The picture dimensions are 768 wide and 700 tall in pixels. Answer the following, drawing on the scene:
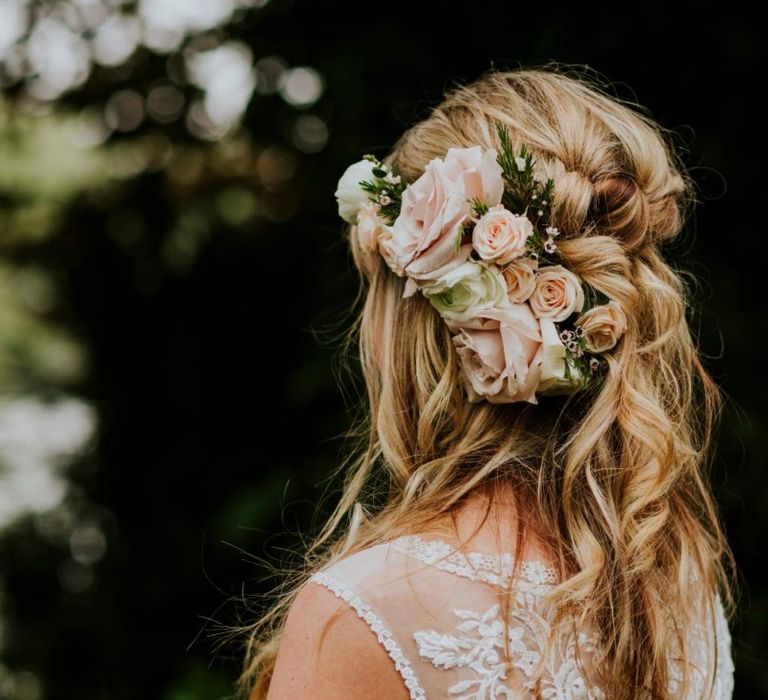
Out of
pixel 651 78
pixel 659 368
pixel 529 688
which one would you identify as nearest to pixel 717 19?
pixel 651 78

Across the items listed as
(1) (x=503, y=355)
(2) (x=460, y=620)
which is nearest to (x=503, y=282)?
(1) (x=503, y=355)

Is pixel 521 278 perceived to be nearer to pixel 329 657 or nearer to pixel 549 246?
pixel 549 246

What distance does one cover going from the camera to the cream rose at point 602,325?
1835mm

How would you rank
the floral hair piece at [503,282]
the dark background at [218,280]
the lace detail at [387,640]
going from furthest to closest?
the dark background at [218,280]
the floral hair piece at [503,282]
the lace detail at [387,640]

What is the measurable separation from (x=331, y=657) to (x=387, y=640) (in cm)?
10

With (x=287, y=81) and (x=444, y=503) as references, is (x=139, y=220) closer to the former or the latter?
(x=287, y=81)

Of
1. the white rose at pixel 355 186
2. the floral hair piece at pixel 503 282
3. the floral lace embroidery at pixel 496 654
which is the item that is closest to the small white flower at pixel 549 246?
the floral hair piece at pixel 503 282

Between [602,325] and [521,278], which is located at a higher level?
[521,278]

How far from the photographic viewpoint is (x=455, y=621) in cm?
162

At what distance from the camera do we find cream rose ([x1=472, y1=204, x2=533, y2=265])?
183cm

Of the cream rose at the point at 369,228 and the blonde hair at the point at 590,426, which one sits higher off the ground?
the cream rose at the point at 369,228

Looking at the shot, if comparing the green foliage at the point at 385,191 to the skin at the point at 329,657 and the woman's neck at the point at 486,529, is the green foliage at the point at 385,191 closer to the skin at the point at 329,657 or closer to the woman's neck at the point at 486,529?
the woman's neck at the point at 486,529

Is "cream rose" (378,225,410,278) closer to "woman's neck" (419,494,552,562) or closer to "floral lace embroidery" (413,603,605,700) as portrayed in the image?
"woman's neck" (419,494,552,562)

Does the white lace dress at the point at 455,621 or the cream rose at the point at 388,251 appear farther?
the cream rose at the point at 388,251
